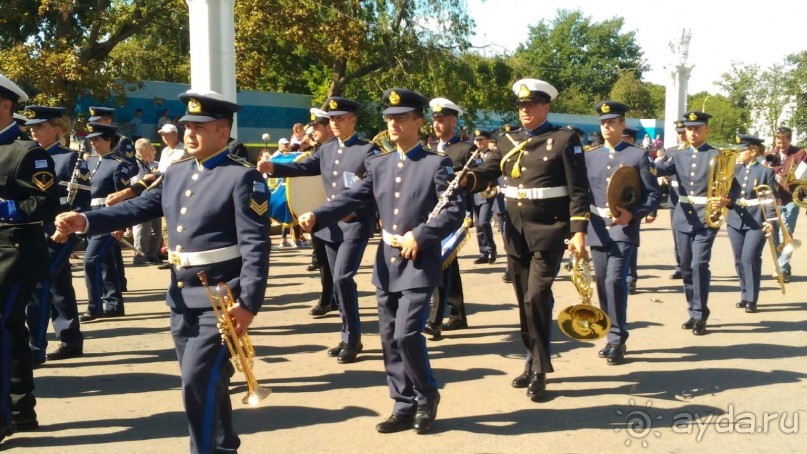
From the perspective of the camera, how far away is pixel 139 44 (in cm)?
3531

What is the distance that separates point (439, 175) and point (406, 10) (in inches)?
900

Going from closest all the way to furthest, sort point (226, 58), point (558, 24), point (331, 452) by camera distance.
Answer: point (331, 452), point (226, 58), point (558, 24)

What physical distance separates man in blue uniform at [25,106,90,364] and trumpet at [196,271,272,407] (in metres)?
2.83

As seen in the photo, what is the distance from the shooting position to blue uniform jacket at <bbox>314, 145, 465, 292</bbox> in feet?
17.6

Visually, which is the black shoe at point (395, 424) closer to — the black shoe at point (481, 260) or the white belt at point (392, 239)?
the white belt at point (392, 239)

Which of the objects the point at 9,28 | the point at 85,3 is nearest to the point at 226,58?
the point at 85,3

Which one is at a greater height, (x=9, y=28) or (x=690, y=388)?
(x=9, y=28)

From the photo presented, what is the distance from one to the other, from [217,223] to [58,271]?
3.41 metres

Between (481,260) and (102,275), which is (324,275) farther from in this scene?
(481,260)

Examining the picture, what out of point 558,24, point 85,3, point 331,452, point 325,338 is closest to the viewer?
point 331,452

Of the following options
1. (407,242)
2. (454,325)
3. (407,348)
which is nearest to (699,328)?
(454,325)

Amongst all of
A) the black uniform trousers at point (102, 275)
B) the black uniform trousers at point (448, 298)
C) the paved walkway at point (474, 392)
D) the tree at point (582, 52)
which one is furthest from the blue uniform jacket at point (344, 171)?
the tree at point (582, 52)

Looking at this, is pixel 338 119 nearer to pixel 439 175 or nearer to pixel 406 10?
pixel 439 175

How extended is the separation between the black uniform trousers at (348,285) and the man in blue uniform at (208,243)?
9.07 feet
